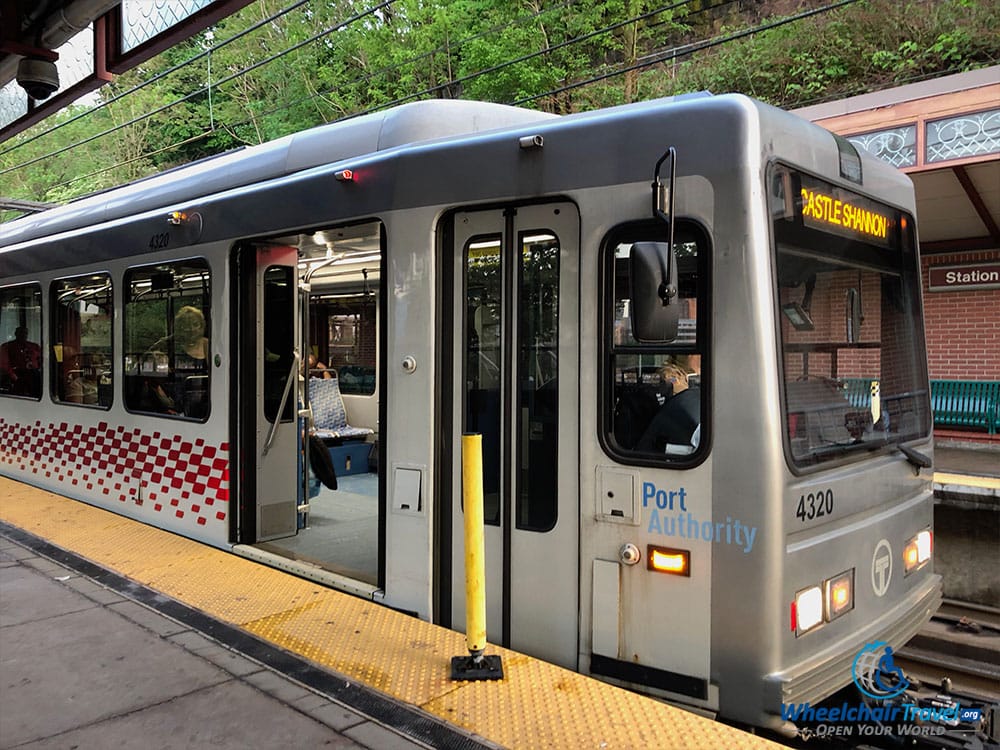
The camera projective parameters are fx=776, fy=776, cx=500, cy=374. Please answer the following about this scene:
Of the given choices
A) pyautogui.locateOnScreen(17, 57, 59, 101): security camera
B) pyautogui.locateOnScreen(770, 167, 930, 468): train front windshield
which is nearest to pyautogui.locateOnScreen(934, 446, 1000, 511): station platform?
pyautogui.locateOnScreen(770, 167, 930, 468): train front windshield

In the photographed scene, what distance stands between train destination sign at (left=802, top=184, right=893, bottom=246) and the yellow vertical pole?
168cm

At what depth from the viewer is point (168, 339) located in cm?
568

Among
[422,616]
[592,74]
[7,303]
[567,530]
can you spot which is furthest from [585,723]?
[592,74]

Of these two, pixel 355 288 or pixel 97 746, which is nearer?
pixel 97 746

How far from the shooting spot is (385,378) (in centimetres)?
403

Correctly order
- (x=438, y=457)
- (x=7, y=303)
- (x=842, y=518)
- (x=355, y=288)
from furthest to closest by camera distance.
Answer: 1. (x=355, y=288)
2. (x=7, y=303)
3. (x=438, y=457)
4. (x=842, y=518)

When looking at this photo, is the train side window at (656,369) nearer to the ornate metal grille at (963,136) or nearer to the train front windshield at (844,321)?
the train front windshield at (844,321)

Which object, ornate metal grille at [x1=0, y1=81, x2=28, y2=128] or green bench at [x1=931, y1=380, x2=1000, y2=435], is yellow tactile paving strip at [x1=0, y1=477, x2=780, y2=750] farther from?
green bench at [x1=931, y1=380, x2=1000, y2=435]

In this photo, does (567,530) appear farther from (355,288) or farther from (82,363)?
(355,288)

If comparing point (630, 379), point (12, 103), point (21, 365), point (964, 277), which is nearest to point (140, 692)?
point (630, 379)

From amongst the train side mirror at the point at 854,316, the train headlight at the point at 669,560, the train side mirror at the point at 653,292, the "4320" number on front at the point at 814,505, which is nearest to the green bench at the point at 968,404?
the train side mirror at the point at 854,316

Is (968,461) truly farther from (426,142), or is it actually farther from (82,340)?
(82,340)

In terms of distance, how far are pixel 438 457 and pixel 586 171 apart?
1530 mm

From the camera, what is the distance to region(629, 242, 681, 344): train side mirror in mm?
2859
